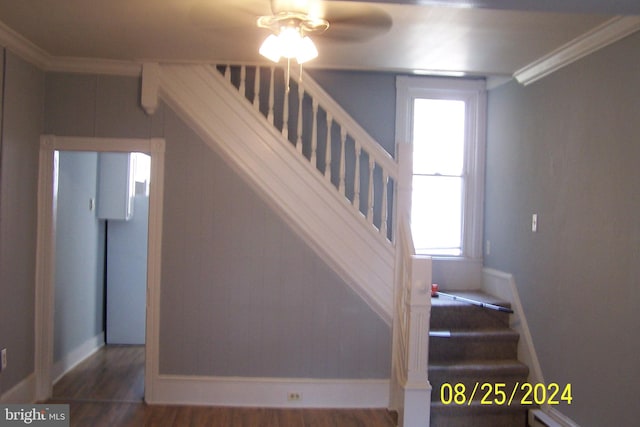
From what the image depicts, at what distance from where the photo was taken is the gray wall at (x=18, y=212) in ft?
10.3

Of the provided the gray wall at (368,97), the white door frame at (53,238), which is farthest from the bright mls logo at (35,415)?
the gray wall at (368,97)

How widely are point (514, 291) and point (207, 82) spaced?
9.12ft

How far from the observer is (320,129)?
13.4 ft

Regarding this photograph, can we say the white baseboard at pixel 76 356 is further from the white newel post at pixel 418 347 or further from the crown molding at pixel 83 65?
the white newel post at pixel 418 347

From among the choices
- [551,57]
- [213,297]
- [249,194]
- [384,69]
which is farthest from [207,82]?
[551,57]

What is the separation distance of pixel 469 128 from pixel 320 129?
1375mm

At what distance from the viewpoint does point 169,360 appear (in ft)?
11.9

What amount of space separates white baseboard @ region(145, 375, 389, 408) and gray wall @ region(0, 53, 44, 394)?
3.06 feet

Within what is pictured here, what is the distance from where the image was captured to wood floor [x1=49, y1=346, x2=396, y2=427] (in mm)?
3352

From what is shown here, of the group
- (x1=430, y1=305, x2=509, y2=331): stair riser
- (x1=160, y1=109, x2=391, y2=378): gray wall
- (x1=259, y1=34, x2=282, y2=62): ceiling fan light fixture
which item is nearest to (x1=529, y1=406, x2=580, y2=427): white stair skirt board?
(x1=430, y1=305, x2=509, y2=331): stair riser

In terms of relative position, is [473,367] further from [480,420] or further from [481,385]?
[480,420]

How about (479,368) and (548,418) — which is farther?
(479,368)
